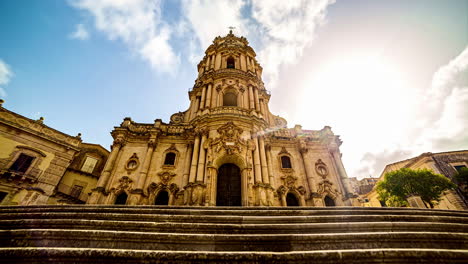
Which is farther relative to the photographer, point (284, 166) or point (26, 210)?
point (284, 166)

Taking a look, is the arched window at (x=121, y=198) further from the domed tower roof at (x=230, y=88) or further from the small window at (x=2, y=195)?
the domed tower roof at (x=230, y=88)

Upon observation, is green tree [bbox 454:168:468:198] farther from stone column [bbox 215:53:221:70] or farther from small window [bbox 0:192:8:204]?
small window [bbox 0:192:8:204]

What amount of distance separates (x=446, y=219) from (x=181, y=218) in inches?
323

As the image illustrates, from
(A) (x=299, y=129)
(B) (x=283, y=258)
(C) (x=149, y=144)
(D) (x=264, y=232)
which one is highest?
(A) (x=299, y=129)

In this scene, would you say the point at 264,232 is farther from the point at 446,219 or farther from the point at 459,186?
the point at 459,186

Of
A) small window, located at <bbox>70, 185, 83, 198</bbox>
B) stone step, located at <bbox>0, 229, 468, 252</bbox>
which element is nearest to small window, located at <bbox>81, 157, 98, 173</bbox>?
small window, located at <bbox>70, 185, 83, 198</bbox>

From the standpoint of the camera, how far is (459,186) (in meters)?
21.5

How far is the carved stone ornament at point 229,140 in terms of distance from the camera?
1551 centimetres

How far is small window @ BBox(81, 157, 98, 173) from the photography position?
23.7m

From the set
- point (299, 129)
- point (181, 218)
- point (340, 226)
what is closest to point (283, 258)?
point (340, 226)

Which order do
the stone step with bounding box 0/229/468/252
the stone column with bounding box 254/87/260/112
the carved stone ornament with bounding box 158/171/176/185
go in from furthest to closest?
the stone column with bounding box 254/87/260/112 < the carved stone ornament with bounding box 158/171/176/185 < the stone step with bounding box 0/229/468/252

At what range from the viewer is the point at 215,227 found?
496cm

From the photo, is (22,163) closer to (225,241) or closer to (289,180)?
(225,241)

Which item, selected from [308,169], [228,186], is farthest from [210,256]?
[308,169]
